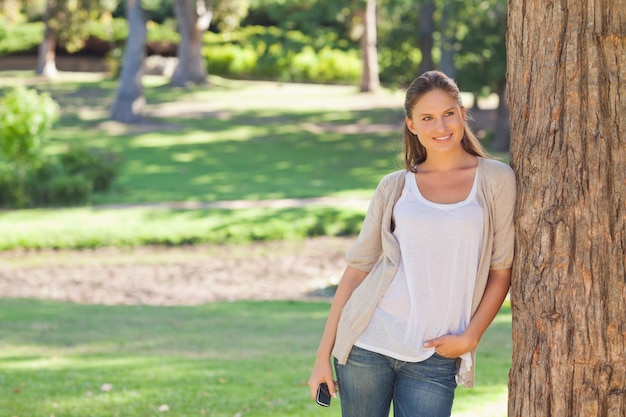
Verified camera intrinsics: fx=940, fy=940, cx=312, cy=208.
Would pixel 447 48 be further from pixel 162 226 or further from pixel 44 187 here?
pixel 162 226

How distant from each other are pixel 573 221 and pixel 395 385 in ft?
2.53

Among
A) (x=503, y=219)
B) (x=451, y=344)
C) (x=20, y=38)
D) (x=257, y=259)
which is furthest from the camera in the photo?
(x=20, y=38)

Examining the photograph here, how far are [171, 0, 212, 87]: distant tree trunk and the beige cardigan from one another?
1406 inches

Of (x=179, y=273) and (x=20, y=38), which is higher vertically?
(x=20, y=38)

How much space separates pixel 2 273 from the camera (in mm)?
13016

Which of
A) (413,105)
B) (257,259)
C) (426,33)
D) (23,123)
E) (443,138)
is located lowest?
(257,259)

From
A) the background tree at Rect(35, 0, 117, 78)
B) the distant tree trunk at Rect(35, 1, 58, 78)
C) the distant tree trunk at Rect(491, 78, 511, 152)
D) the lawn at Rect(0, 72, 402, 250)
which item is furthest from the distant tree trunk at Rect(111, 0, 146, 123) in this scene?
the distant tree trunk at Rect(35, 1, 58, 78)

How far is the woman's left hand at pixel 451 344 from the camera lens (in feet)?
9.56

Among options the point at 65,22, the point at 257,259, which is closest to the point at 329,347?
the point at 257,259

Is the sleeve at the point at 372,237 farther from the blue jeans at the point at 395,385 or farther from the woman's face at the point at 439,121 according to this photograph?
the blue jeans at the point at 395,385

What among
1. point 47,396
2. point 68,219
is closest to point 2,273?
point 68,219

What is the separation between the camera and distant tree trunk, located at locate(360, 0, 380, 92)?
113 feet

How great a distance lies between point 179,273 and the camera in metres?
13.2

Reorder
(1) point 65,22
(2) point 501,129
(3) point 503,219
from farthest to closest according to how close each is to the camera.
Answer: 1. (1) point 65,22
2. (2) point 501,129
3. (3) point 503,219
